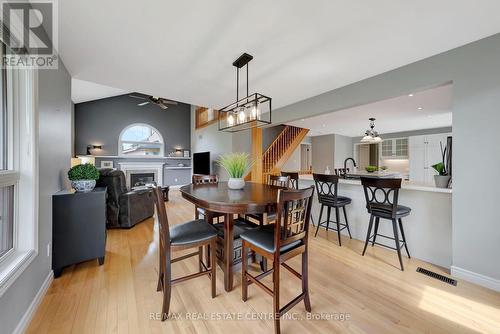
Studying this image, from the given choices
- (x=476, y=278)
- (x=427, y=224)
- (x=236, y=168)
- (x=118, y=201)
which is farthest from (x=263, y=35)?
(x=118, y=201)

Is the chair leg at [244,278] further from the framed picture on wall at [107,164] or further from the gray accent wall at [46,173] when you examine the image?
the framed picture on wall at [107,164]

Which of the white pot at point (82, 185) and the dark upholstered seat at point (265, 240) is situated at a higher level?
the white pot at point (82, 185)

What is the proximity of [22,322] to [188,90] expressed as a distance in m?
3.15

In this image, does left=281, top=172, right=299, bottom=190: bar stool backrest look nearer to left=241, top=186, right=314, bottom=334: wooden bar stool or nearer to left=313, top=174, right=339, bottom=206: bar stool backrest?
left=313, top=174, right=339, bottom=206: bar stool backrest

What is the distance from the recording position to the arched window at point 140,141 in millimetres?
7355

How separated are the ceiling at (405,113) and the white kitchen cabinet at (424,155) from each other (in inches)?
15.4

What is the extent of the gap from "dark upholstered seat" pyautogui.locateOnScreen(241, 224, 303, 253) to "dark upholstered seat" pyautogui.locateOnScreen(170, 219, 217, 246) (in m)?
0.32

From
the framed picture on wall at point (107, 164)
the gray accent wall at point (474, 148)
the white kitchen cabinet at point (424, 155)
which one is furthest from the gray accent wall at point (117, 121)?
the white kitchen cabinet at point (424, 155)

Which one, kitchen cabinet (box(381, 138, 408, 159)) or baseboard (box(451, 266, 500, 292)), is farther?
kitchen cabinet (box(381, 138, 408, 159))

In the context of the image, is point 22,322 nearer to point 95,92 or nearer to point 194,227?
point 194,227

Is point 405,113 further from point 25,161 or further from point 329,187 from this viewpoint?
point 25,161

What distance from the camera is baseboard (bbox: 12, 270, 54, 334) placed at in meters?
1.33

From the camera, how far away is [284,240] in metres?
1.43

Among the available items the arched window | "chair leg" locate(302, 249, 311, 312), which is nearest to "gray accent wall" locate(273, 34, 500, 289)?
"chair leg" locate(302, 249, 311, 312)
